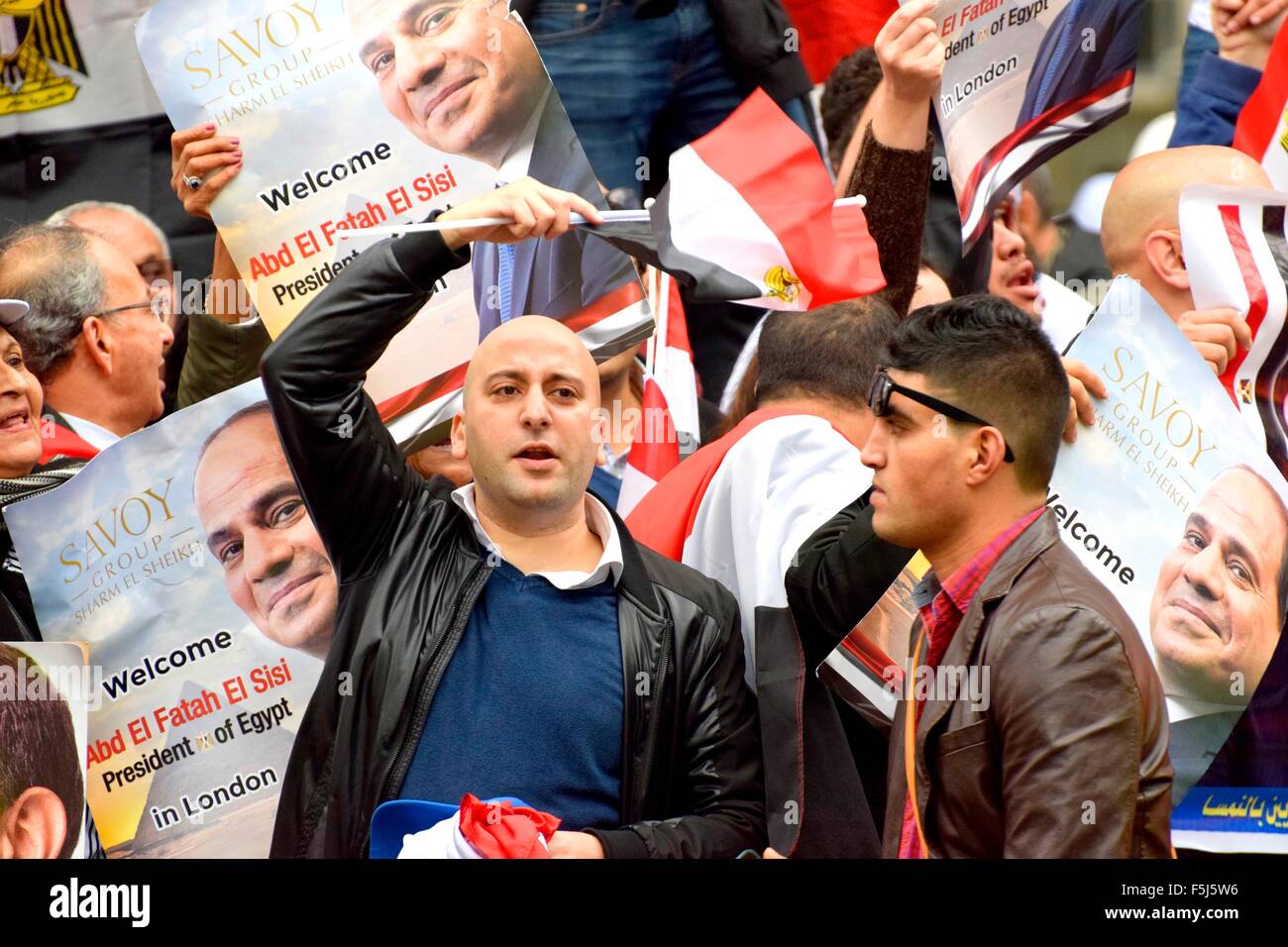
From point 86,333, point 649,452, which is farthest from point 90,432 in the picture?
point 649,452

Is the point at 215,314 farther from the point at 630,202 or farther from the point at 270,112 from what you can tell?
the point at 630,202

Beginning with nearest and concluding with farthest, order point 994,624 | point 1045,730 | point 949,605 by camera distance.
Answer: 1. point 1045,730
2. point 994,624
3. point 949,605

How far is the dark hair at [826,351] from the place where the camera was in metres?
4.11

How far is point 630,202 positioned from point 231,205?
0.96 metres

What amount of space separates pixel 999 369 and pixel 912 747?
33.6 inches

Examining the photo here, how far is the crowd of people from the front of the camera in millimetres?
3697

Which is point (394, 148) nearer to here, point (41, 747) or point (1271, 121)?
point (41, 747)

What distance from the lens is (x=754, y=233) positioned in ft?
13.5

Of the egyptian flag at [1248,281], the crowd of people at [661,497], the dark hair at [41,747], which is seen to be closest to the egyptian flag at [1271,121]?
the egyptian flag at [1248,281]

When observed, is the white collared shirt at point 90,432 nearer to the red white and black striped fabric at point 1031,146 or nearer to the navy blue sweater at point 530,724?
the navy blue sweater at point 530,724

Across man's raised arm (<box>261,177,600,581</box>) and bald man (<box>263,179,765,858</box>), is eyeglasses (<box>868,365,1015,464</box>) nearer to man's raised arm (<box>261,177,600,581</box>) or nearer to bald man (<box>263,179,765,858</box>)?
bald man (<box>263,179,765,858</box>)

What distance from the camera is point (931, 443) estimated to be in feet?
12.5

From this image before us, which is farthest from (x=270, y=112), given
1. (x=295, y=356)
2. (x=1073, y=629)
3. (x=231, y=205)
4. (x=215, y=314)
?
(x=1073, y=629)

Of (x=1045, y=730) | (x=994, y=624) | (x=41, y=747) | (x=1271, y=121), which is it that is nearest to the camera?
(x=1045, y=730)
